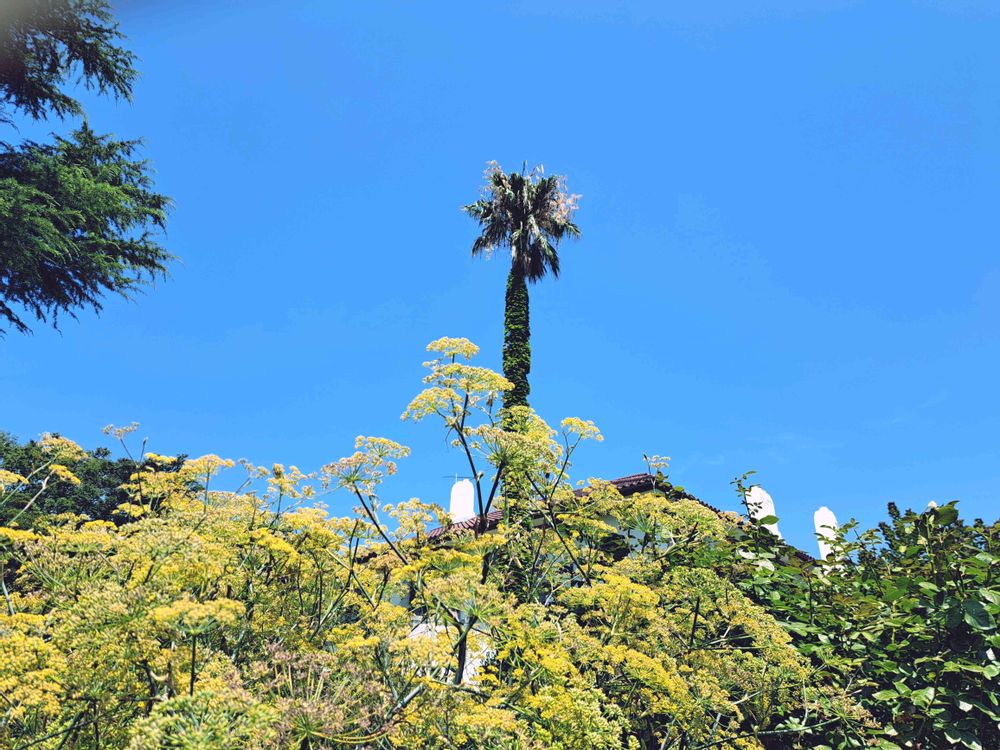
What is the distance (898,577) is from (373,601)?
6.64 m

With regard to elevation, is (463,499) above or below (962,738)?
above

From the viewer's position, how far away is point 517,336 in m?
22.3

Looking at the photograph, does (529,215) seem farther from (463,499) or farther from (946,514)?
(946,514)

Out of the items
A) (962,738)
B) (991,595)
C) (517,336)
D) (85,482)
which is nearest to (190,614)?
(962,738)

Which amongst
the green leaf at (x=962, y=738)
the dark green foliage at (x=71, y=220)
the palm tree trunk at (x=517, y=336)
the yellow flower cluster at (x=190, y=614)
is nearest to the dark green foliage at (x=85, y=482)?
the dark green foliage at (x=71, y=220)

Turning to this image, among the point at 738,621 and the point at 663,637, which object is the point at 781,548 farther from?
the point at 663,637

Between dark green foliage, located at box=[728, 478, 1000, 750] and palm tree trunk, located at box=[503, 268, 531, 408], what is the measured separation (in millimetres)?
12331

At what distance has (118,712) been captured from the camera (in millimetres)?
4961

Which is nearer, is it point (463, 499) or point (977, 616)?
point (977, 616)

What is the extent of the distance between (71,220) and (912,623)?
25487mm

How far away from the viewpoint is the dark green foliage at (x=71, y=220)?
19.3 meters

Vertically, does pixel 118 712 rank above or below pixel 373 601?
below

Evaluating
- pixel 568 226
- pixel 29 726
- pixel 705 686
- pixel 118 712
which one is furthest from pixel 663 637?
pixel 568 226

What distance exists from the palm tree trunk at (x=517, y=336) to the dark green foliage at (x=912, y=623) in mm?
12331
